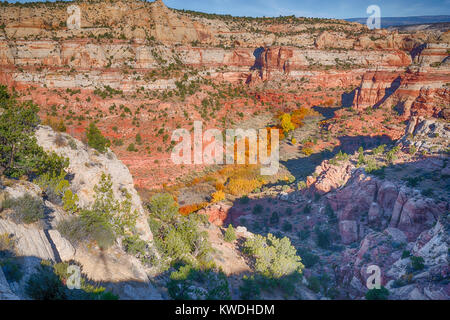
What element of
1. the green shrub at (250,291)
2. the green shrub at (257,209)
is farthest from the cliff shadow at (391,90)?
the green shrub at (250,291)

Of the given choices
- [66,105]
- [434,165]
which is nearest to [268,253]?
[434,165]

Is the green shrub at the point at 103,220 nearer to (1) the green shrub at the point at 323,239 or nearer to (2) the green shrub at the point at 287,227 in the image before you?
(1) the green shrub at the point at 323,239

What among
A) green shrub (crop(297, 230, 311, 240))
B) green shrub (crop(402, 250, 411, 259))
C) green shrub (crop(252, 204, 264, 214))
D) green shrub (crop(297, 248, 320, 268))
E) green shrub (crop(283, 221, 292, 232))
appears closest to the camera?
green shrub (crop(402, 250, 411, 259))

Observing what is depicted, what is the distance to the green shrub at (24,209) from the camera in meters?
7.06

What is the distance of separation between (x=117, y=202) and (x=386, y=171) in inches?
741

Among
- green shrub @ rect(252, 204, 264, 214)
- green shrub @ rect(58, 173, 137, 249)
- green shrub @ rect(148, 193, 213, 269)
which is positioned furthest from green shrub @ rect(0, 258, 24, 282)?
green shrub @ rect(252, 204, 264, 214)

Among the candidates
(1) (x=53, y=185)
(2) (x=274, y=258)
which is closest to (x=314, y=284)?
(2) (x=274, y=258)

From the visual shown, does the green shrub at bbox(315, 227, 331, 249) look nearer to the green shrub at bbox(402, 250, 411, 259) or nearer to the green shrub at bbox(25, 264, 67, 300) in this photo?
the green shrub at bbox(402, 250, 411, 259)

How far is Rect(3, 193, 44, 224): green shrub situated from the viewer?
278 inches

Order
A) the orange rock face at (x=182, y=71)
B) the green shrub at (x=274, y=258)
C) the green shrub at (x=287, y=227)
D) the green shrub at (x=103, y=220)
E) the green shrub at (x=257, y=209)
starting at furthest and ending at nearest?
the orange rock face at (x=182, y=71) → the green shrub at (x=257, y=209) → the green shrub at (x=287, y=227) → the green shrub at (x=274, y=258) → the green shrub at (x=103, y=220)

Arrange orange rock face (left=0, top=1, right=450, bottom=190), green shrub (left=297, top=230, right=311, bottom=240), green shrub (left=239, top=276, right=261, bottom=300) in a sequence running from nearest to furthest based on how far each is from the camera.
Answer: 1. green shrub (left=239, top=276, right=261, bottom=300)
2. green shrub (left=297, top=230, right=311, bottom=240)
3. orange rock face (left=0, top=1, right=450, bottom=190)

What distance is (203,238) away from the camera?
557 inches

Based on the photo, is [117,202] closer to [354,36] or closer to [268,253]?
[268,253]

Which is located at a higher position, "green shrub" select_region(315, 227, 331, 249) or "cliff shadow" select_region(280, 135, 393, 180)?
"cliff shadow" select_region(280, 135, 393, 180)
